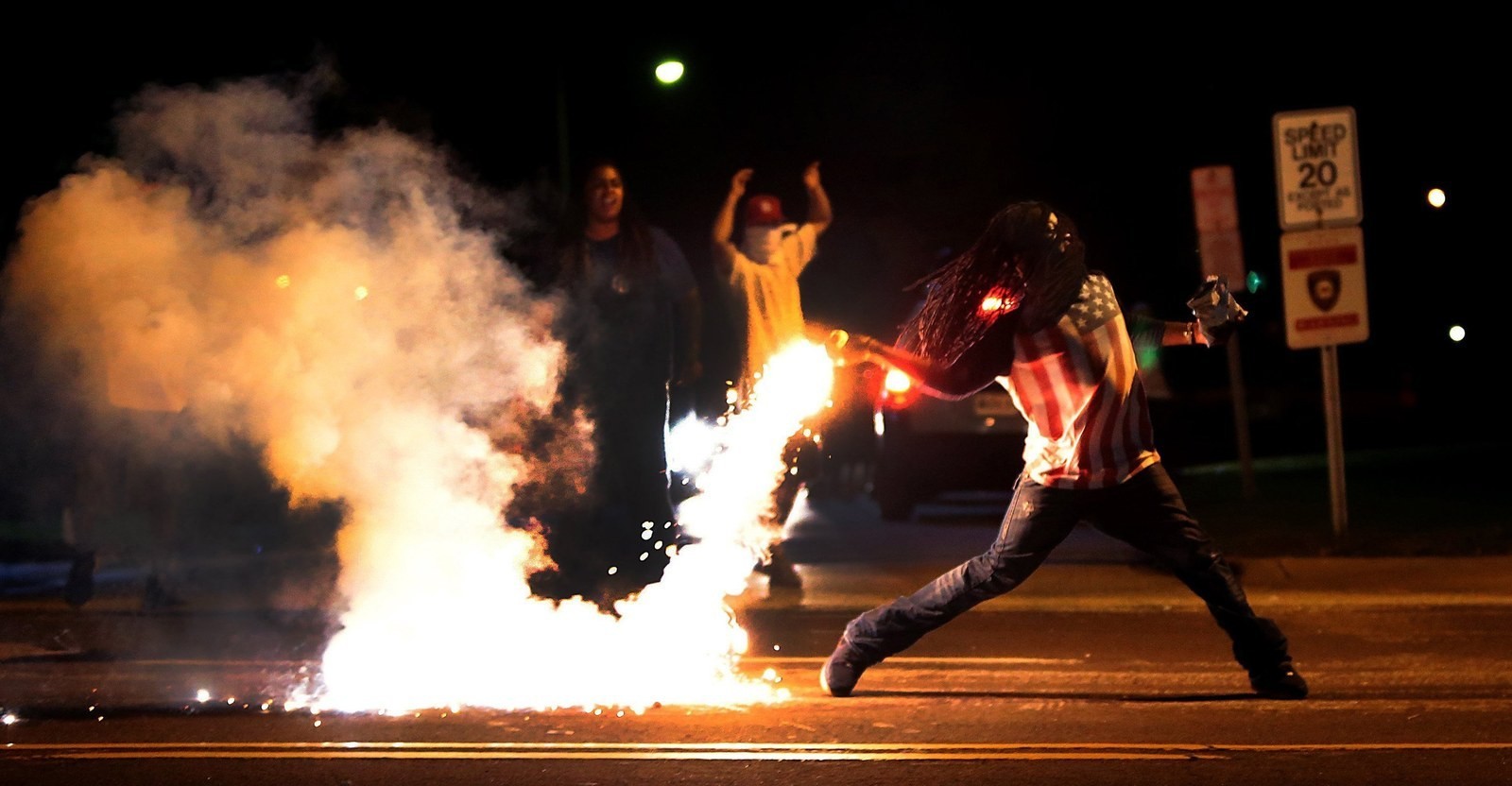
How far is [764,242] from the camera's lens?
357 inches

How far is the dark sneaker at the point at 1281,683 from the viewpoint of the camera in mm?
6059

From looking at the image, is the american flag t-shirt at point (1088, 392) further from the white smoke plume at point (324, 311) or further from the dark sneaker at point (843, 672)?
the white smoke plume at point (324, 311)

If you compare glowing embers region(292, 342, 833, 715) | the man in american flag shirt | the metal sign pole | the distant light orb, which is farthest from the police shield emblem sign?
the distant light orb

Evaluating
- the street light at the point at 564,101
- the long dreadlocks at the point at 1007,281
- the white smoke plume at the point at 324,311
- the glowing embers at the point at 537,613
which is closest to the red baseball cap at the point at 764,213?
the glowing embers at the point at 537,613

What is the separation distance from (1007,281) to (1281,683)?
1.74 m

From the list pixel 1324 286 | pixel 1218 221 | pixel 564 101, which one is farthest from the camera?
pixel 564 101

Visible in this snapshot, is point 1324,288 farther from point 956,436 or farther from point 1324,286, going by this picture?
point 956,436

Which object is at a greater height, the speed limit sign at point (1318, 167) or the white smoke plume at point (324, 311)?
the speed limit sign at point (1318, 167)

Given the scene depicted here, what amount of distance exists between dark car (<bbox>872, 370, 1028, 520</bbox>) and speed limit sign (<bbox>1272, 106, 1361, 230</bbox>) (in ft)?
8.73

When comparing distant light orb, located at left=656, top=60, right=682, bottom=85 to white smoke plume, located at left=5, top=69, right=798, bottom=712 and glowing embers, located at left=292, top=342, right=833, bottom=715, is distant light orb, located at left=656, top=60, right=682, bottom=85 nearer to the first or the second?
white smoke plume, located at left=5, top=69, right=798, bottom=712

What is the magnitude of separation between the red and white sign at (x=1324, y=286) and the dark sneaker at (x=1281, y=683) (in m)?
5.20

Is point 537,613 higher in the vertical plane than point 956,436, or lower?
lower

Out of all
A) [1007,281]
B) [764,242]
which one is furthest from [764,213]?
[1007,281]

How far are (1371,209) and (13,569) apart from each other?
132 feet
